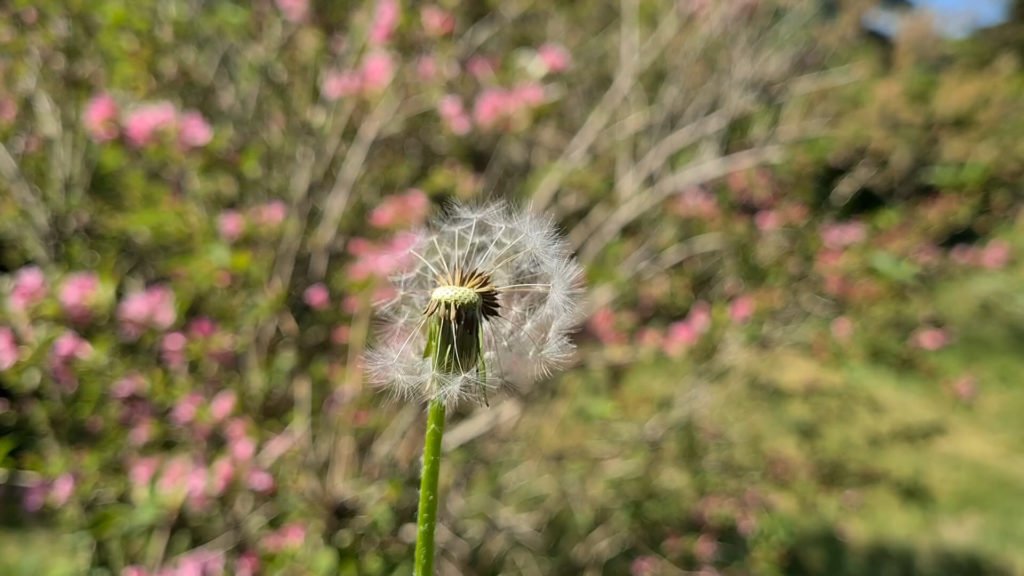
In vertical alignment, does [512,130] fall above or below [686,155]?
below

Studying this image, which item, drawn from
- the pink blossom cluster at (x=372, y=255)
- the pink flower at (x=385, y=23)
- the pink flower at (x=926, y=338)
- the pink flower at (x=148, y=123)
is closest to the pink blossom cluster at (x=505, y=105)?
the pink flower at (x=385, y=23)

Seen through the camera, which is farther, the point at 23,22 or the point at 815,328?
the point at 815,328

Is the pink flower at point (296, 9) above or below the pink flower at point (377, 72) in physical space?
above

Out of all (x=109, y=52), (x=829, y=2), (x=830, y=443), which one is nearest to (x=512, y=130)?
(x=109, y=52)

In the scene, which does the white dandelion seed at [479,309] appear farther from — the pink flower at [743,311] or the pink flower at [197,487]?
the pink flower at [743,311]

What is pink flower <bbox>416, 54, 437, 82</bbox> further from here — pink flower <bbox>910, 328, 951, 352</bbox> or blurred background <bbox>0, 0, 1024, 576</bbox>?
pink flower <bbox>910, 328, 951, 352</bbox>

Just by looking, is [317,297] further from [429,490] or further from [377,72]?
[429,490]

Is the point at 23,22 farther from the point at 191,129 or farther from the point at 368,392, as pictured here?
the point at 368,392
